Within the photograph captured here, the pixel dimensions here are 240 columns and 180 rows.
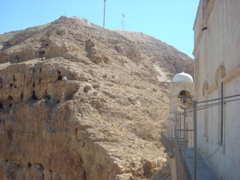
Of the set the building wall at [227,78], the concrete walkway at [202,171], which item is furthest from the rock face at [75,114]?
the building wall at [227,78]

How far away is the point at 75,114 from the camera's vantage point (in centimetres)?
1584

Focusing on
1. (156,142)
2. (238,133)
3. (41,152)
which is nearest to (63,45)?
(41,152)

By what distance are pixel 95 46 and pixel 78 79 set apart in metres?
5.74

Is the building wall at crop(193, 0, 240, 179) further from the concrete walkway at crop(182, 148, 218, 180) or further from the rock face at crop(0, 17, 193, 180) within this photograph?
the rock face at crop(0, 17, 193, 180)

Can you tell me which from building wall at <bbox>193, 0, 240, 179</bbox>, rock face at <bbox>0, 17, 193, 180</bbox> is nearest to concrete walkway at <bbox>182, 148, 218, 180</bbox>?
building wall at <bbox>193, 0, 240, 179</bbox>

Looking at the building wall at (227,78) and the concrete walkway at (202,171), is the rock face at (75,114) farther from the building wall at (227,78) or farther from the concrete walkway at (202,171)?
the building wall at (227,78)

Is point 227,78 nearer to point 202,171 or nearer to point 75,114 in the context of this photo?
point 202,171

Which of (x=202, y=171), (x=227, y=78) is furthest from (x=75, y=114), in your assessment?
(x=227, y=78)

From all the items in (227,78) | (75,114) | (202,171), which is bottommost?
(202,171)

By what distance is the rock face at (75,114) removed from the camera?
551 inches

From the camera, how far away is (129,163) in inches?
497

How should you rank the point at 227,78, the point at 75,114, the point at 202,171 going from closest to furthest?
the point at 227,78
the point at 202,171
the point at 75,114

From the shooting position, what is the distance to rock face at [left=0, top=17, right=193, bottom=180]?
1400 cm

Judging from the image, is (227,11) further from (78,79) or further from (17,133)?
(17,133)
